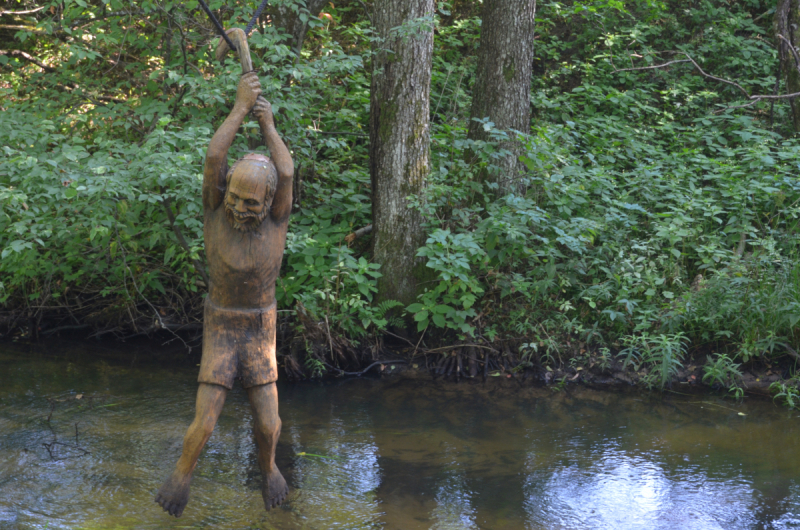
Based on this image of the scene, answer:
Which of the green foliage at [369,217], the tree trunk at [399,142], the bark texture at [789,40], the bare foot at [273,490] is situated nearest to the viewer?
the bare foot at [273,490]

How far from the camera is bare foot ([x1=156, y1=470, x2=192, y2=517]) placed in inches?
127

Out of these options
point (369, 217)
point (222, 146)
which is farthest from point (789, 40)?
point (222, 146)

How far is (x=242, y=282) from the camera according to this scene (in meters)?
3.34

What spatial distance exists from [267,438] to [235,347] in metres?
0.51

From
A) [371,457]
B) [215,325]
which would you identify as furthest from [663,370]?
[215,325]

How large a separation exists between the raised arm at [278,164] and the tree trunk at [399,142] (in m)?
2.93

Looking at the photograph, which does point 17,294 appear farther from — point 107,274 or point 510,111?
point 510,111

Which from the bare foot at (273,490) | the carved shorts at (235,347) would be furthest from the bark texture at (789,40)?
the bare foot at (273,490)

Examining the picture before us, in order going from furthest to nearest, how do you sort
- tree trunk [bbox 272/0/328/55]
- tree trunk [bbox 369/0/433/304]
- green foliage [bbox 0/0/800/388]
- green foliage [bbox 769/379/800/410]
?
tree trunk [bbox 272/0/328/55] → tree trunk [bbox 369/0/433/304] → green foliage [bbox 0/0/800/388] → green foliage [bbox 769/379/800/410]

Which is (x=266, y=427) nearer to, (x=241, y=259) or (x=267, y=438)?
(x=267, y=438)

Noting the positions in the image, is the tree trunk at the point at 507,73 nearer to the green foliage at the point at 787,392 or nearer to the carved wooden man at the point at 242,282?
the green foliage at the point at 787,392

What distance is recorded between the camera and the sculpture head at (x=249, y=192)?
3.17m

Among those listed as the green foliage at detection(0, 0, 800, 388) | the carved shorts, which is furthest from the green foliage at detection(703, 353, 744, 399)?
the carved shorts

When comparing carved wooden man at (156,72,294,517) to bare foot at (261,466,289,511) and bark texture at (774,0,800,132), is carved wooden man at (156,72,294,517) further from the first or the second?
bark texture at (774,0,800,132)
